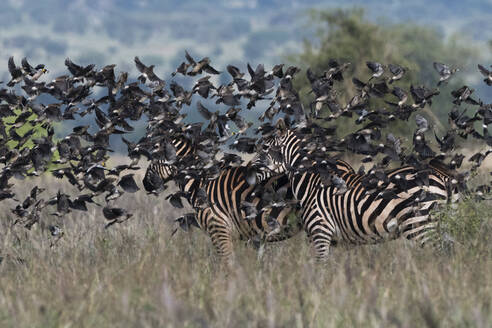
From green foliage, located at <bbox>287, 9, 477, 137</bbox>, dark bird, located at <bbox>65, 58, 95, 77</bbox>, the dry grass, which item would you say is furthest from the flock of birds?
→ green foliage, located at <bbox>287, 9, 477, 137</bbox>

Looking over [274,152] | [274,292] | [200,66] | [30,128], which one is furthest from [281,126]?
[30,128]

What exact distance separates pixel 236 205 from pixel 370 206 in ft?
5.76

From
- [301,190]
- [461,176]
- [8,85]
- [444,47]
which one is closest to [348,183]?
[301,190]

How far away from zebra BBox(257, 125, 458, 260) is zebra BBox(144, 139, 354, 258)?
34 centimetres

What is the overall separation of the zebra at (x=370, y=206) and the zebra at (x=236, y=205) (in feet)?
1.10

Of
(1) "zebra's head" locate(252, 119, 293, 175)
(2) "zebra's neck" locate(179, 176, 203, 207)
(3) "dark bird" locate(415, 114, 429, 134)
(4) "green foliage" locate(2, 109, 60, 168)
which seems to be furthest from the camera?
(2) "zebra's neck" locate(179, 176, 203, 207)

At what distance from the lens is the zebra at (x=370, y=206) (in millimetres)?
7938

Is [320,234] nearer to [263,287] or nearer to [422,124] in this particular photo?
[422,124]

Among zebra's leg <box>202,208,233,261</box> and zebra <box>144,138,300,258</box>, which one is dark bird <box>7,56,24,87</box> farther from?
zebra's leg <box>202,208,233,261</box>

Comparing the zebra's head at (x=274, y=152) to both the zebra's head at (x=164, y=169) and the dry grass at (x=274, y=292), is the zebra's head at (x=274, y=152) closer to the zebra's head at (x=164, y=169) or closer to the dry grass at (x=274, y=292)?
the dry grass at (x=274, y=292)

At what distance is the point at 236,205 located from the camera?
8.98 meters

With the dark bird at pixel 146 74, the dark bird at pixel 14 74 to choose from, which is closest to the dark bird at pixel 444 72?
the dark bird at pixel 146 74

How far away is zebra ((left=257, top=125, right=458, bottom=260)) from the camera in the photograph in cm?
794

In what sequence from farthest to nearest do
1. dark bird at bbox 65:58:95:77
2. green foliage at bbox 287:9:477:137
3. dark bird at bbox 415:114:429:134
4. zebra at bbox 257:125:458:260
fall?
green foliage at bbox 287:9:477:137, dark bird at bbox 65:58:95:77, dark bird at bbox 415:114:429:134, zebra at bbox 257:125:458:260
